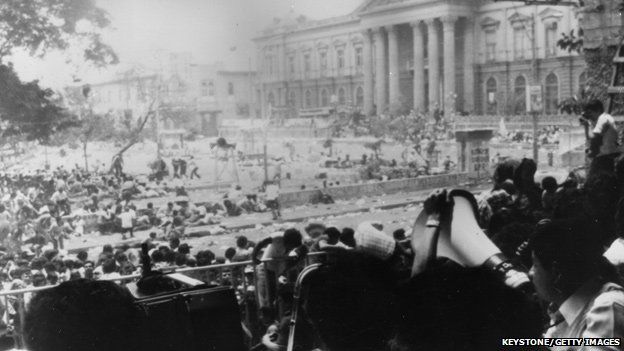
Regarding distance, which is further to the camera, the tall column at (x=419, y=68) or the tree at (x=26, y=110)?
the tall column at (x=419, y=68)

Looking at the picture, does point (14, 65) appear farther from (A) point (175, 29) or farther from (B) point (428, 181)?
(B) point (428, 181)

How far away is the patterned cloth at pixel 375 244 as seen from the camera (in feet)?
7.36

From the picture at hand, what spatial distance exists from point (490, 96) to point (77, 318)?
152ft

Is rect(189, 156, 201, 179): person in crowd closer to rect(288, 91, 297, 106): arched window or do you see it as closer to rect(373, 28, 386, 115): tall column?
rect(288, 91, 297, 106): arched window

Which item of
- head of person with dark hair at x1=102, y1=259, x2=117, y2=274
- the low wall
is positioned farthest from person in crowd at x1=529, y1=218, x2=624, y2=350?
Answer: the low wall

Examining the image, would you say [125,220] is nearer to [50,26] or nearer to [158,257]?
[50,26]

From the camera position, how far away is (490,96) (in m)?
46.4

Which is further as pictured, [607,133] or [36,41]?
[36,41]

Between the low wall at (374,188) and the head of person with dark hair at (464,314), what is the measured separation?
614 inches

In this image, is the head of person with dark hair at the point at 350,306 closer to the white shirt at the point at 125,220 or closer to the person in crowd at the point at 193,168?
the white shirt at the point at 125,220

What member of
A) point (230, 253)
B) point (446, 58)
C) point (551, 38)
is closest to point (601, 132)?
point (230, 253)

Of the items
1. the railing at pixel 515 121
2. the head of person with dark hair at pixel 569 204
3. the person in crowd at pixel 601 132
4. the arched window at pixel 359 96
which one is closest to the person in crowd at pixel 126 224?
the person in crowd at pixel 601 132

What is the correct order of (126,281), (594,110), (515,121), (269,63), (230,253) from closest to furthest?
(126,281) → (594,110) → (230,253) → (269,63) → (515,121)

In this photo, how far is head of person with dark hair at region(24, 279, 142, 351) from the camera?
2020mm
